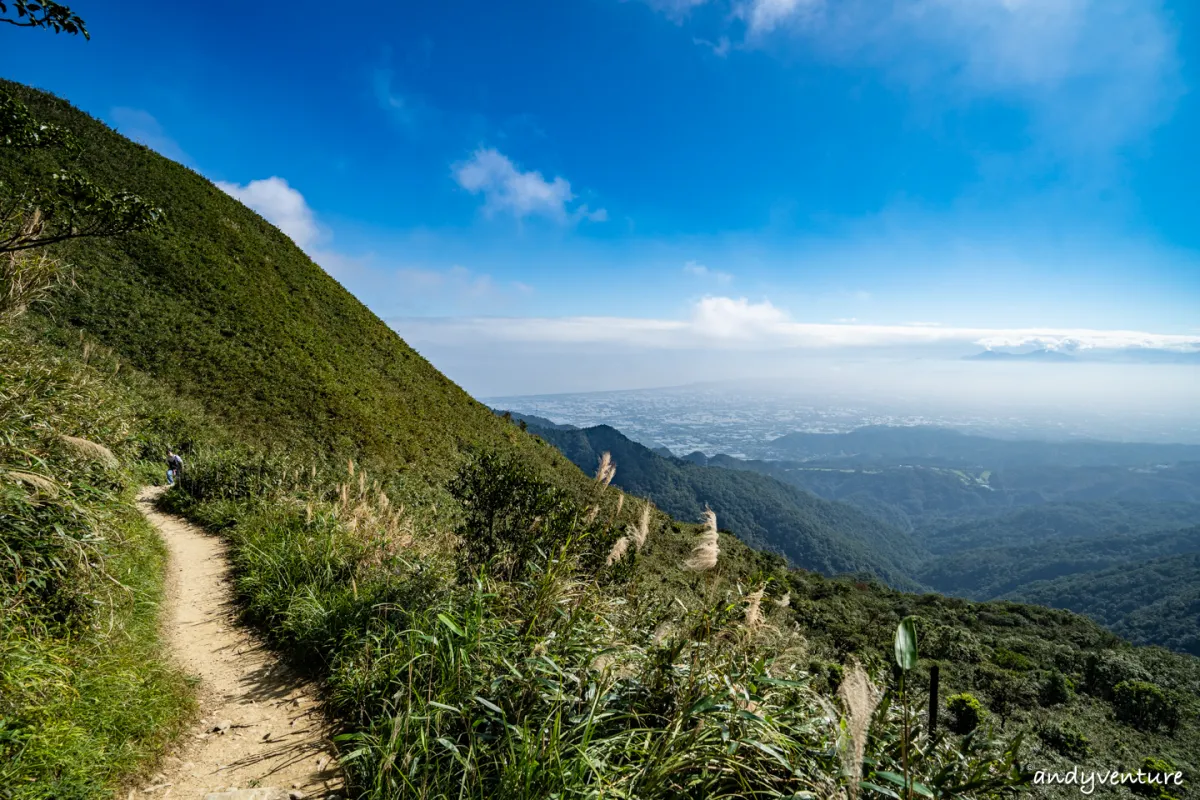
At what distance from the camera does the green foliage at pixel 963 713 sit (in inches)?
552

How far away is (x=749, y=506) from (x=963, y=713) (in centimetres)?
11663

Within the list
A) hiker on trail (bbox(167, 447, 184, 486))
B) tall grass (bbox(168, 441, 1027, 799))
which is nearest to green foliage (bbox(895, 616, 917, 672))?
tall grass (bbox(168, 441, 1027, 799))

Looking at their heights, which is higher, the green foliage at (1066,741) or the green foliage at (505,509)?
the green foliage at (505,509)

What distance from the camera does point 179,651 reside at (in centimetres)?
492

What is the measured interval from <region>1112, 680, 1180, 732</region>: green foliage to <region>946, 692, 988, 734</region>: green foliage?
46.9ft

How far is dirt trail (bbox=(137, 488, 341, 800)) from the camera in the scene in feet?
10.8

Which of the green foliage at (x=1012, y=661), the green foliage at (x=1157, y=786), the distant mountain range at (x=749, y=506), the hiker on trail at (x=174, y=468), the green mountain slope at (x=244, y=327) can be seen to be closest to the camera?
the green foliage at (x=1157, y=786)

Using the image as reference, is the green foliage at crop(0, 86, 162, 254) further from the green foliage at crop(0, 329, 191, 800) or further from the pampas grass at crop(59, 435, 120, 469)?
the pampas grass at crop(59, 435, 120, 469)

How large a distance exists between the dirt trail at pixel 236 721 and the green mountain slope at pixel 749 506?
96.3 meters

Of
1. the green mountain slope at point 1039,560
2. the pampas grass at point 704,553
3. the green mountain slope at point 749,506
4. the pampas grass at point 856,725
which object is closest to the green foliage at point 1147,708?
the pampas grass at point 704,553

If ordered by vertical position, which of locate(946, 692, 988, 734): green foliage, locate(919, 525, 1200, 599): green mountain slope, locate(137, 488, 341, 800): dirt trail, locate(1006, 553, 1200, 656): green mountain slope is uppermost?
locate(137, 488, 341, 800): dirt trail

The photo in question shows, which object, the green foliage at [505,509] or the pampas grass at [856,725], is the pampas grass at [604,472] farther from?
the pampas grass at [856,725]

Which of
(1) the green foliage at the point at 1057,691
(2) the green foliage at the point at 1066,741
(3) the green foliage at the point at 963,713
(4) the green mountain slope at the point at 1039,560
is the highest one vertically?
(3) the green foliage at the point at 963,713

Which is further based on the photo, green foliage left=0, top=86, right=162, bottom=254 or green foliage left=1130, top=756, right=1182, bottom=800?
green foliage left=1130, top=756, right=1182, bottom=800
